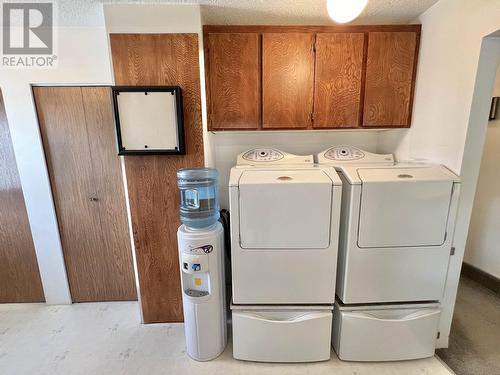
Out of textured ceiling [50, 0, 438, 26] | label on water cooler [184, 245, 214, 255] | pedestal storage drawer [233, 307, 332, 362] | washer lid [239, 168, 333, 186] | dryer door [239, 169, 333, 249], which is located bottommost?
pedestal storage drawer [233, 307, 332, 362]

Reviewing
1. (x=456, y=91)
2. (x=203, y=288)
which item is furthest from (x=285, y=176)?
(x=456, y=91)

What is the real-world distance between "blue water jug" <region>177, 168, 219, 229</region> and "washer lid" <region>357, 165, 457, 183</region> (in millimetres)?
1058

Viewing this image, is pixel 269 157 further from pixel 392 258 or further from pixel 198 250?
pixel 392 258

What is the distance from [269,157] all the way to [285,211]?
0.73 metres

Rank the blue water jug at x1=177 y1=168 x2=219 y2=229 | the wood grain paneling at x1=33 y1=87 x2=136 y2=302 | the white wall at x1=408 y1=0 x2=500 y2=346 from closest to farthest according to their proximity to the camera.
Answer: the white wall at x1=408 y1=0 x2=500 y2=346, the blue water jug at x1=177 y1=168 x2=219 y2=229, the wood grain paneling at x1=33 y1=87 x2=136 y2=302

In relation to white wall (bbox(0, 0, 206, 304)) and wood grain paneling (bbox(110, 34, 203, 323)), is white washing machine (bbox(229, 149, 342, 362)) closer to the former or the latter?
wood grain paneling (bbox(110, 34, 203, 323))

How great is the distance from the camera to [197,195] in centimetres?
180

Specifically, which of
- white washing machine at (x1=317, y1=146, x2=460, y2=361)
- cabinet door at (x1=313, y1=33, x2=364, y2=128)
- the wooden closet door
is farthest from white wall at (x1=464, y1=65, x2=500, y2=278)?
the wooden closet door

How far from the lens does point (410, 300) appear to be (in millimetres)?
1705

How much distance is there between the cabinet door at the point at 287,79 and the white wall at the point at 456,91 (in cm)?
84

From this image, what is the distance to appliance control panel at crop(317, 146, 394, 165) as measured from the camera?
2129 millimetres

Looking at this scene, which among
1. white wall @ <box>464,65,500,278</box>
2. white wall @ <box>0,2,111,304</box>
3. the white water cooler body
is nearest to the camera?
the white water cooler body

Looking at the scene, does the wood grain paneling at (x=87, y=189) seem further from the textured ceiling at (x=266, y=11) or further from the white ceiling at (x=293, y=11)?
the white ceiling at (x=293, y=11)

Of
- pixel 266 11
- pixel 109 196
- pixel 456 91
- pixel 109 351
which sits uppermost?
pixel 266 11
